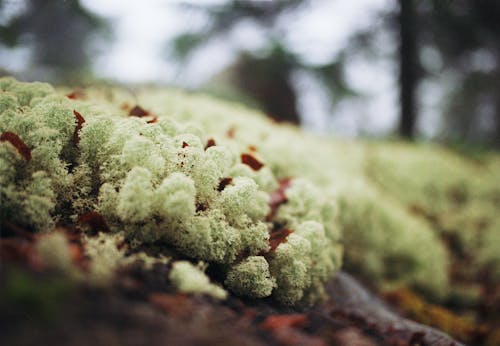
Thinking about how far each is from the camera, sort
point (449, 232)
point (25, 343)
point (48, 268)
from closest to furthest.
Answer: point (25, 343)
point (48, 268)
point (449, 232)

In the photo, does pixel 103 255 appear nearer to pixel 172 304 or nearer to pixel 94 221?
pixel 94 221

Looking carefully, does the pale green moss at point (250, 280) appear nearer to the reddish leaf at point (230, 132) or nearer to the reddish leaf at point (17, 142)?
the reddish leaf at point (17, 142)

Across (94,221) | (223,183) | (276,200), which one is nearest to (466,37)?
(276,200)

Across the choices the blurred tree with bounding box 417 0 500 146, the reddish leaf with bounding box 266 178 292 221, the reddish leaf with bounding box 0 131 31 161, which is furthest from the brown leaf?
the blurred tree with bounding box 417 0 500 146

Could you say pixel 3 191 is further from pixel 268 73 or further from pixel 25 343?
pixel 268 73

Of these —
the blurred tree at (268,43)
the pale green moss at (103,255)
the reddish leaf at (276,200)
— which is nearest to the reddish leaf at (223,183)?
the reddish leaf at (276,200)

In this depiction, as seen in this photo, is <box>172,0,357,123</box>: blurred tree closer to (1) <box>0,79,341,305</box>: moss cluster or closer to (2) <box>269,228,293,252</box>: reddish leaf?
(1) <box>0,79,341,305</box>: moss cluster

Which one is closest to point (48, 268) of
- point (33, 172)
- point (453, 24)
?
point (33, 172)
